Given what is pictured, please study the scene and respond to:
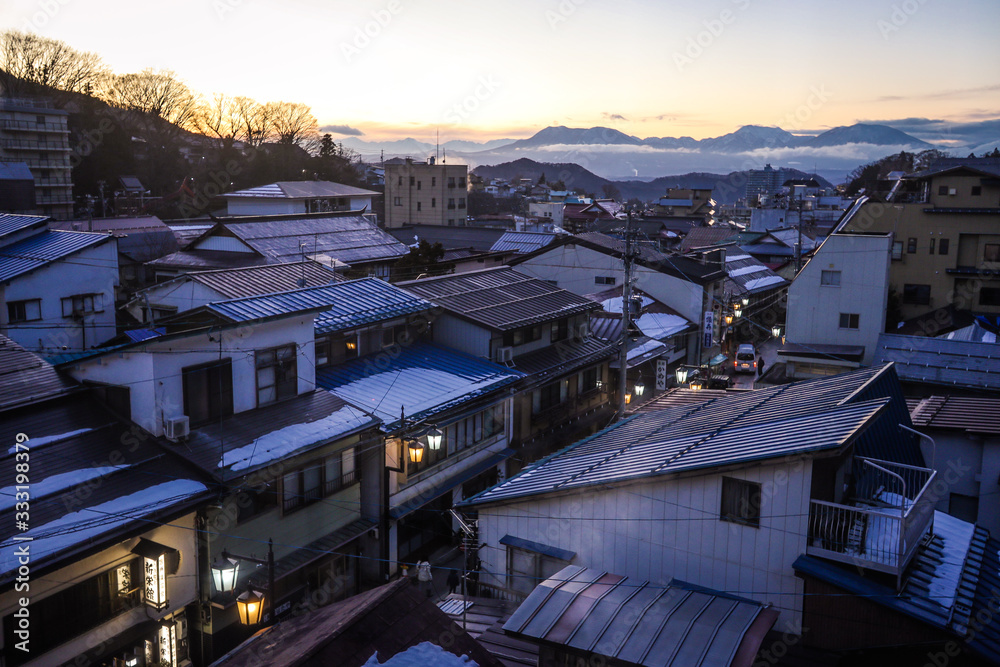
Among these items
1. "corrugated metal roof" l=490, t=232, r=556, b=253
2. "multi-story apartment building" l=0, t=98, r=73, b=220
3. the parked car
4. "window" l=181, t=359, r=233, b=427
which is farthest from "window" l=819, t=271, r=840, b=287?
"multi-story apartment building" l=0, t=98, r=73, b=220

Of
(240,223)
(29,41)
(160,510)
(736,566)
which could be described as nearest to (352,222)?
(240,223)

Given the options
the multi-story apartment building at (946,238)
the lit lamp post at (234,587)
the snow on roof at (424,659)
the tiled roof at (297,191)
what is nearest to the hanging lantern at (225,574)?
the lit lamp post at (234,587)

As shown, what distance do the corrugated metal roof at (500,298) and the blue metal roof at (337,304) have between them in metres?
1.79

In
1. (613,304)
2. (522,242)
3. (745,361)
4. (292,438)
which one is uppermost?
(522,242)

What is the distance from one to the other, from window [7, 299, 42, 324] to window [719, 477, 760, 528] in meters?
29.4

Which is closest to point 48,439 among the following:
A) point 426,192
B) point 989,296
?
point 989,296

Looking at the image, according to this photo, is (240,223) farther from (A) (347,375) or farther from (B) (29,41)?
(B) (29,41)

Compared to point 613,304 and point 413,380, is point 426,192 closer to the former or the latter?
point 613,304

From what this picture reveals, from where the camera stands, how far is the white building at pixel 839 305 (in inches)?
1312

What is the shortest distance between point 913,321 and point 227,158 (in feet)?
240

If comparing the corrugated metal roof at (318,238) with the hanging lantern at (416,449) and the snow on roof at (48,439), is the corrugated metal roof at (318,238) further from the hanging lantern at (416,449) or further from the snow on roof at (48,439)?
the snow on roof at (48,439)

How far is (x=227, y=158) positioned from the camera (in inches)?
3250

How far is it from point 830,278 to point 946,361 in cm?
801

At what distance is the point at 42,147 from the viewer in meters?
61.5
